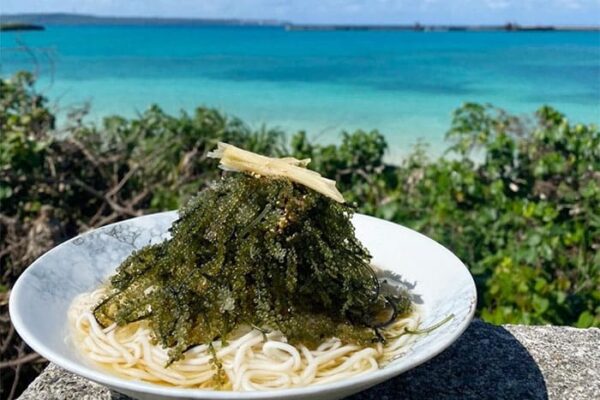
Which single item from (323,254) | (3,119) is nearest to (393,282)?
(323,254)

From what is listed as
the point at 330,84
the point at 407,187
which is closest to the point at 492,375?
the point at 407,187

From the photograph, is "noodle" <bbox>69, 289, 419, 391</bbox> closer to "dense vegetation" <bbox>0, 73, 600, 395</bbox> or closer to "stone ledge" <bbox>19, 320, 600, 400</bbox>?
"stone ledge" <bbox>19, 320, 600, 400</bbox>

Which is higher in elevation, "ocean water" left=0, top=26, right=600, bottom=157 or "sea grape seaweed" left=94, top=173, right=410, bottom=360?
"sea grape seaweed" left=94, top=173, right=410, bottom=360

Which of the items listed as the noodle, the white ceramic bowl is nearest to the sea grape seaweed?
the noodle

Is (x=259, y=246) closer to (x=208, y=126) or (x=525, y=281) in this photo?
(x=525, y=281)

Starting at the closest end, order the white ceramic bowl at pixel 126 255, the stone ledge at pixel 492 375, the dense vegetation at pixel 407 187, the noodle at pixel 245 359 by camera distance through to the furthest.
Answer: the white ceramic bowl at pixel 126 255
the noodle at pixel 245 359
the stone ledge at pixel 492 375
the dense vegetation at pixel 407 187

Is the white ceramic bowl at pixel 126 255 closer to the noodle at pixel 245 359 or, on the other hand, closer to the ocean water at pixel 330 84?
the noodle at pixel 245 359

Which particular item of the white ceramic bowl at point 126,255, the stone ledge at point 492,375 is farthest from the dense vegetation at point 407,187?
the white ceramic bowl at point 126,255
